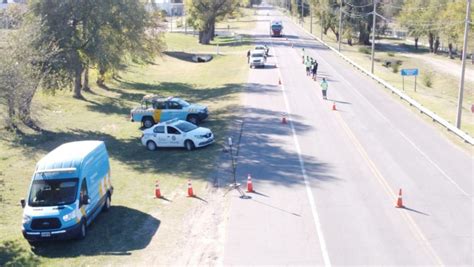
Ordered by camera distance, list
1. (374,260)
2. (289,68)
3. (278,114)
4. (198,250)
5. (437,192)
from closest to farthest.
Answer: (374,260) < (198,250) < (437,192) < (278,114) < (289,68)

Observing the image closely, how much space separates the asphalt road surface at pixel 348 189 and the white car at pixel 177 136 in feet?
7.19

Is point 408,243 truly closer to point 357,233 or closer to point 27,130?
point 357,233

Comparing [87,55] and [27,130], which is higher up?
[87,55]

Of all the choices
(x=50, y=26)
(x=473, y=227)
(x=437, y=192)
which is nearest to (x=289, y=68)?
(x=50, y=26)

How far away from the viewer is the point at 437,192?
71.7ft

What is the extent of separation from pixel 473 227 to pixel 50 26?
2778 centimetres

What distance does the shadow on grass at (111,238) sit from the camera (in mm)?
17094

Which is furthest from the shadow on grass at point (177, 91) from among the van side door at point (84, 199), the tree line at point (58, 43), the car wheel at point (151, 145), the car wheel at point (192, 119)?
the van side door at point (84, 199)

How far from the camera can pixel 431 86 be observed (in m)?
62.0

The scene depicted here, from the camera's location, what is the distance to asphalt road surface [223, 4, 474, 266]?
16469 mm

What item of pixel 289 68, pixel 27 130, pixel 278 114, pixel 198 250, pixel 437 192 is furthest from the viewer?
pixel 289 68

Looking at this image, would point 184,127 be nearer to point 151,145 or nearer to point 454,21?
point 151,145

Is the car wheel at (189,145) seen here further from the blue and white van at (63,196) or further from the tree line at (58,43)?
the tree line at (58,43)

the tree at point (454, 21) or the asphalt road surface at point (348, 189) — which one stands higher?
the tree at point (454, 21)
